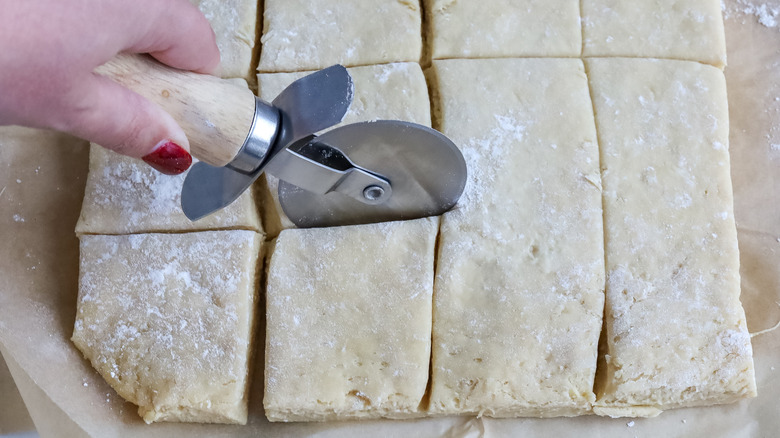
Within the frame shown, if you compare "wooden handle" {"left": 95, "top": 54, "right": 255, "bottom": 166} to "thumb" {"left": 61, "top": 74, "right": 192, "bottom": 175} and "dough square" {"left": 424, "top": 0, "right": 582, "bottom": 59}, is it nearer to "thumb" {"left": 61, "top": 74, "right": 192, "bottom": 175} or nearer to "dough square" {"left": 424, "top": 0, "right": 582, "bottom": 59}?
"thumb" {"left": 61, "top": 74, "right": 192, "bottom": 175}

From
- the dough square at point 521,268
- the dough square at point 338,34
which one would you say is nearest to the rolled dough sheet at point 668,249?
the dough square at point 521,268

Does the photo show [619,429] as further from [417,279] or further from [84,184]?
[84,184]

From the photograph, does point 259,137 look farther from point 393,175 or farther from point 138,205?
point 138,205

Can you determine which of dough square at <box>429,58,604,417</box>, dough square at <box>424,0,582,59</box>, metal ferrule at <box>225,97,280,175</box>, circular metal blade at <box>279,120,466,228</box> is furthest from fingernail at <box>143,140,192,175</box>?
dough square at <box>424,0,582,59</box>

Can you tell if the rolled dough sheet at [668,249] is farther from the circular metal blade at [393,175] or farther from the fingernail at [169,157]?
the fingernail at [169,157]

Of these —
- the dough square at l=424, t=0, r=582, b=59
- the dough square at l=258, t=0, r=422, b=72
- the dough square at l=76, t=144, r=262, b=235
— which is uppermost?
the dough square at l=424, t=0, r=582, b=59

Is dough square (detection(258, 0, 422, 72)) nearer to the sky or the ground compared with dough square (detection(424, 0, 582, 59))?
nearer to the ground

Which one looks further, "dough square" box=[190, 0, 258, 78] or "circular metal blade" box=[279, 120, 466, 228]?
"dough square" box=[190, 0, 258, 78]
